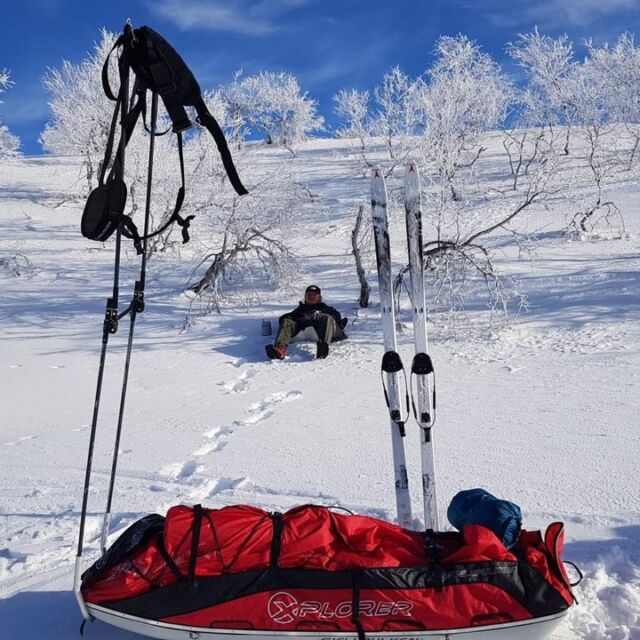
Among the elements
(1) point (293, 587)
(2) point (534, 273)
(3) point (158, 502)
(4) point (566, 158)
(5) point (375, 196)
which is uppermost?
(4) point (566, 158)

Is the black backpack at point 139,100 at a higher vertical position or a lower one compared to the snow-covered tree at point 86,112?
lower

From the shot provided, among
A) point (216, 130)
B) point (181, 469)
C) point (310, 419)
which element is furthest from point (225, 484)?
point (216, 130)

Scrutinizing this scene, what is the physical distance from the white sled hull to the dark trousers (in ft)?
19.3

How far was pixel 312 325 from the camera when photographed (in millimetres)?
8633

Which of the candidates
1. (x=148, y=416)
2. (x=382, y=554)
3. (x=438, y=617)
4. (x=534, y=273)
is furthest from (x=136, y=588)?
(x=534, y=273)

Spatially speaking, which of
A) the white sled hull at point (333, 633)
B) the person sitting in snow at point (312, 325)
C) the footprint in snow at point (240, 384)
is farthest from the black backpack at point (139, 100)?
the person sitting in snow at point (312, 325)

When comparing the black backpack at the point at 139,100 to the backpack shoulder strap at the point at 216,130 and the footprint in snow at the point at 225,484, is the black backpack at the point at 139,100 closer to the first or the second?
the backpack shoulder strap at the point at 216,130

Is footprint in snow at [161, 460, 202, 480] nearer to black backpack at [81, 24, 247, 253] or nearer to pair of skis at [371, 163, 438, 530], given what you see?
pair of skis at [371, 163, 438, 530]

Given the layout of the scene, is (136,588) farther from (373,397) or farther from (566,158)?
(566,158)

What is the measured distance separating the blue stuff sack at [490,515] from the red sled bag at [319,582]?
0.31ft

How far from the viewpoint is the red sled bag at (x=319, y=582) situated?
2383 millimetres

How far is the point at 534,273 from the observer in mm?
10695

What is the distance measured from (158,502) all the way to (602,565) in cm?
271

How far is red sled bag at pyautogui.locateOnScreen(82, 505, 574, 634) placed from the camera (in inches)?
93.8
